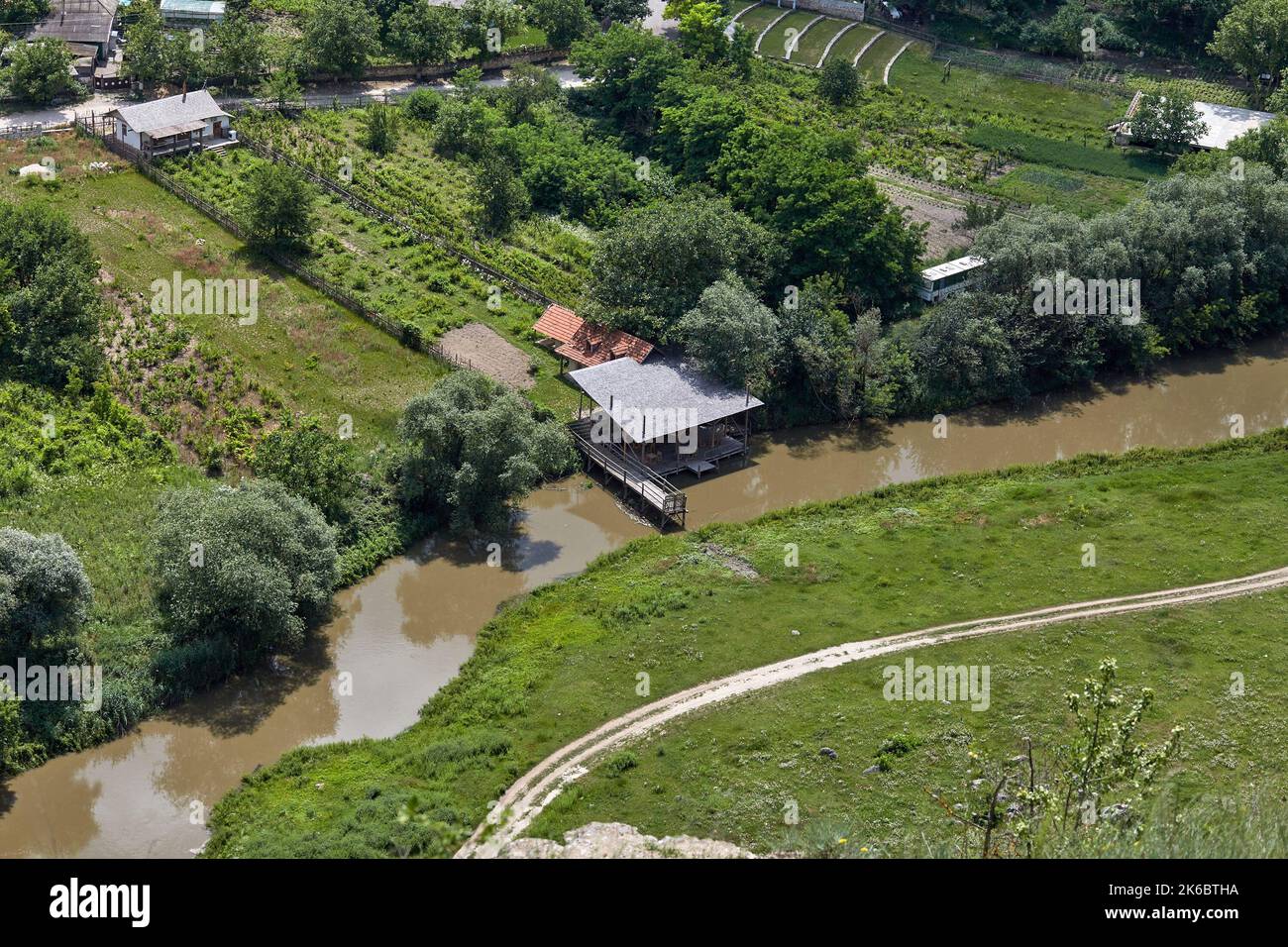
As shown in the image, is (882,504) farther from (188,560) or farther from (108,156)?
(108,156)

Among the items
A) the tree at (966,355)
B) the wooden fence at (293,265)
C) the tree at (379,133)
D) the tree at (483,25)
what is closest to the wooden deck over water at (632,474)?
the wooden fence at (293,265)

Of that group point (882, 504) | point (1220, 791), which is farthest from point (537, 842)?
point (882, 504)

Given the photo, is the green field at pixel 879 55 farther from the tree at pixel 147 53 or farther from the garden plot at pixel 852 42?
the tree at pixel 147 53

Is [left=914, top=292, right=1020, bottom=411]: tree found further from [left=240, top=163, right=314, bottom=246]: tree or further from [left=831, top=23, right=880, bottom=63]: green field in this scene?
[left=831, top=23, right=880, bottom=63]: green field

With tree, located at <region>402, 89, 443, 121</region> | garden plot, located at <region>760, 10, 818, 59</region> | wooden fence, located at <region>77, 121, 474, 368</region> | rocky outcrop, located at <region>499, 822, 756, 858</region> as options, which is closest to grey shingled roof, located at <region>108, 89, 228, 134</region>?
wooden fence, located at <region>77, 121, 474, 368</region>

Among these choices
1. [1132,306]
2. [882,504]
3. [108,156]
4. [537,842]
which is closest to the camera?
[537,842]

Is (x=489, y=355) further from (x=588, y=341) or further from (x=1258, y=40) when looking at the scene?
(x=1258, y=40)
